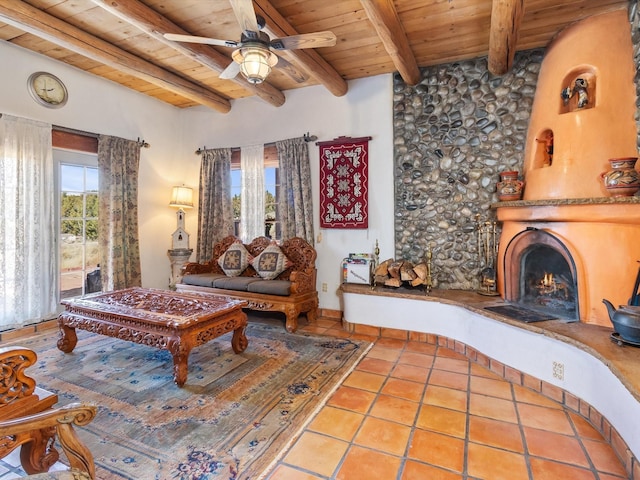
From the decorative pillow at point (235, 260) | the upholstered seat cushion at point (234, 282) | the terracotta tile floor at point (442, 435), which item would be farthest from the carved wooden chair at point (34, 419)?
the decorative pillow at point (235, 260)

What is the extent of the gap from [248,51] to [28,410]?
2.34 meters

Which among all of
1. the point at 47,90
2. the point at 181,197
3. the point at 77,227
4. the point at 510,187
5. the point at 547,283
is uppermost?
the point at 47,90

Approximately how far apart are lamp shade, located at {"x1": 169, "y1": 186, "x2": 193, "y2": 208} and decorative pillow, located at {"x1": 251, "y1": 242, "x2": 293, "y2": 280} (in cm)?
157

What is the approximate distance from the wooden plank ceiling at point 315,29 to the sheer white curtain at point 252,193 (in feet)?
3.60

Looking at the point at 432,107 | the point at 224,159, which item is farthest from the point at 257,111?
the point at 432,107

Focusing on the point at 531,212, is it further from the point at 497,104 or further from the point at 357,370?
the point at 357,370

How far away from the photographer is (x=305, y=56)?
3234mm

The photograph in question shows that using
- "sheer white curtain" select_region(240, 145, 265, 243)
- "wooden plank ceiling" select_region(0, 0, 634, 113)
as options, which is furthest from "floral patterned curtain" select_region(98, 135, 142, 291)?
"sheer white curtain" select_region(240, 145, 265, 243)

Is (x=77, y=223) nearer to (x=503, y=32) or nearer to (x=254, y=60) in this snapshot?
(x=254, y=60)

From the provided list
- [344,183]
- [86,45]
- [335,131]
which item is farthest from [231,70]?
[344,183]

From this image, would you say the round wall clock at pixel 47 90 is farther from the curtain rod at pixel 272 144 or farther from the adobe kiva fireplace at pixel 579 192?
the adobe kiva fireplace at pixel 579 192

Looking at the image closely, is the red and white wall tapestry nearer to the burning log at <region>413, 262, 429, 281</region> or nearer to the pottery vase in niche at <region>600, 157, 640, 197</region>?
the burning log at <region>413, 262, 429, 281</region>

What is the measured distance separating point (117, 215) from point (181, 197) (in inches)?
35.7

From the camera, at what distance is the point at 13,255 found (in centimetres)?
347
